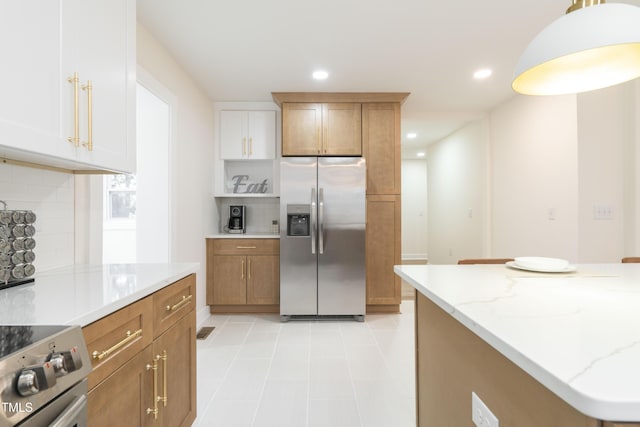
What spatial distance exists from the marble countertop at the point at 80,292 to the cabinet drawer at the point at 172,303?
0.04m

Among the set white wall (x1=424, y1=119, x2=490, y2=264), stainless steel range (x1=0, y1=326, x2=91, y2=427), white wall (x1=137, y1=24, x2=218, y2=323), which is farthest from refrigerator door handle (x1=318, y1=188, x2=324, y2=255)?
stainless steel range (x1=0, y1=326, x2=91, y2=427)

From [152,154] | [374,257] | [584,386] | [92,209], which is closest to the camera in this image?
[584,386]

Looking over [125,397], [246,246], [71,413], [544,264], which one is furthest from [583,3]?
[246,246]

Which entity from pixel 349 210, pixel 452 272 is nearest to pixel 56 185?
pixel 452 272

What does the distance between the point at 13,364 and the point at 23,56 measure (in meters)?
0.92

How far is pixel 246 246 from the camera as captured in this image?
361 centimetres

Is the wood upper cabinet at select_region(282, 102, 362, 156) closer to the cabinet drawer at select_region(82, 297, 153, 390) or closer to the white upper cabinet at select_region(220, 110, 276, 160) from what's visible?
the white upper cabinet at select_region(220, 110, 276, 160)

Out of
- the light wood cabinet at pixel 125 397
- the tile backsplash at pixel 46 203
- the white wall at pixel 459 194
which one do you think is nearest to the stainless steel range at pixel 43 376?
the light wood cabinet at pixel 125 397

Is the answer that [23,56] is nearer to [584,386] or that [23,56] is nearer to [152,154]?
[584,386]

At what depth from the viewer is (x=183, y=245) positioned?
2982 mm

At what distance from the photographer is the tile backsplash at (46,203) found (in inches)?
53.1

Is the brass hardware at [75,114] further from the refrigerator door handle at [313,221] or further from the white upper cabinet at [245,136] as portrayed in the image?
the white upper cabinet at [245,136]

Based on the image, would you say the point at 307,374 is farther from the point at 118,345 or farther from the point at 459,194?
the point at 459,194

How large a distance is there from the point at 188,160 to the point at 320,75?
1.53 meters
